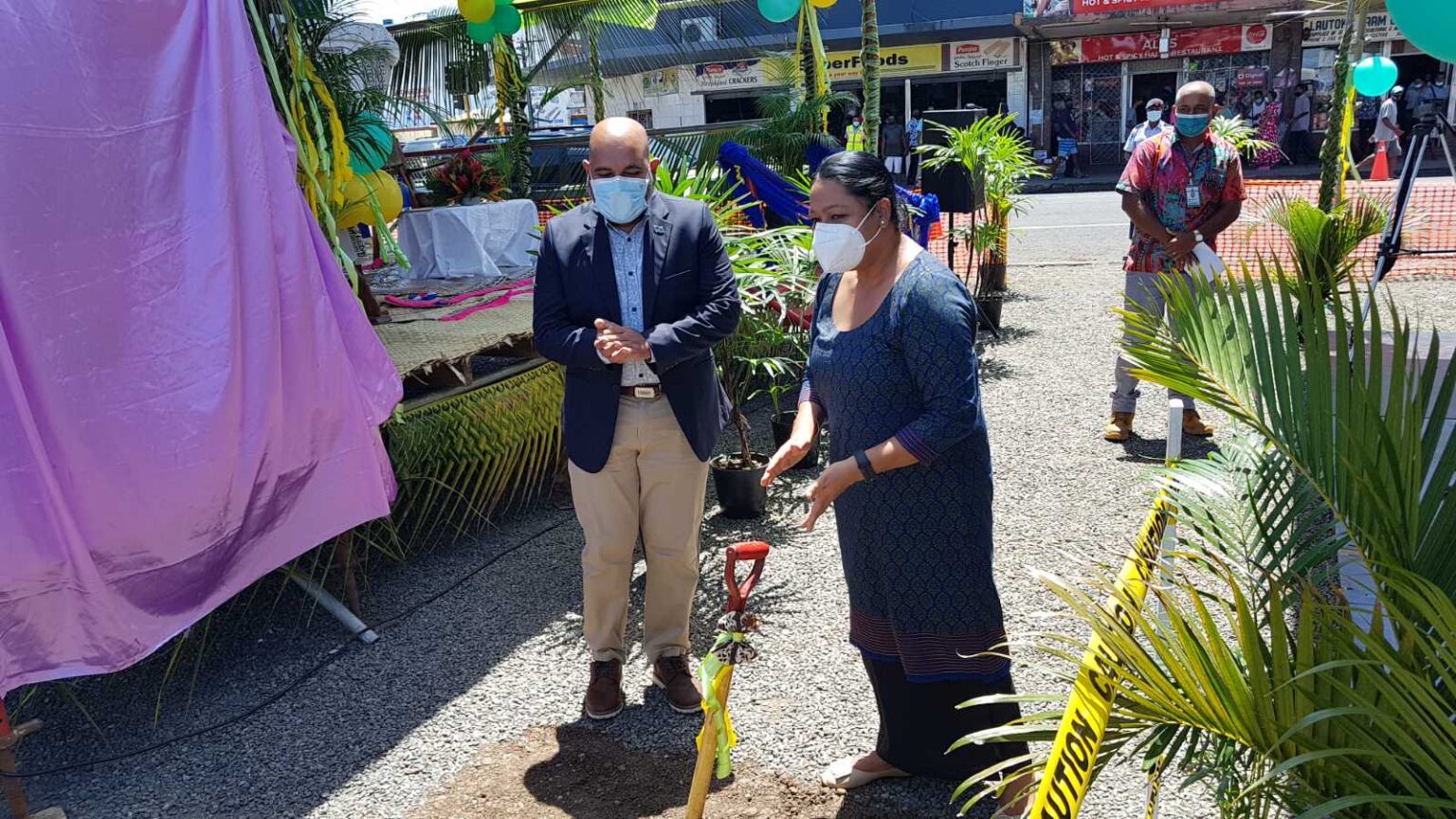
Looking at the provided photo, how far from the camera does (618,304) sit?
3.31 m

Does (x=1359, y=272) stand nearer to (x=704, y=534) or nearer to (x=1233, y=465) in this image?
(x=704, y=534)

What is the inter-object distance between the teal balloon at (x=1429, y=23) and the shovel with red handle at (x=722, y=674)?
2533mm

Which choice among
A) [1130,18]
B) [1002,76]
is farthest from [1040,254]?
[1002,76]

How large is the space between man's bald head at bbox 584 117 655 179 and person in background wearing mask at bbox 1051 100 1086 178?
23.5 metres

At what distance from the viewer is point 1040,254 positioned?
13.3 m

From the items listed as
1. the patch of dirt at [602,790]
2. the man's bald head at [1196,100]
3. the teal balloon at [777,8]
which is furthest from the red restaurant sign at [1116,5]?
the patch of dirt at [602,790]

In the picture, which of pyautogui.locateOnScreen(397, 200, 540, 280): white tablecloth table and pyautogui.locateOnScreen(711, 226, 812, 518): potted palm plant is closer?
pyautogui.locateOnScreen(711, 226, 812, 518): potted palm plant

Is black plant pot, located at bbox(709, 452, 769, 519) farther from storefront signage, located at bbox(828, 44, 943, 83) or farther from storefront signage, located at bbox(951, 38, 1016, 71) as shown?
storefront signage, located at bbox(951, 38, 1016, 71)

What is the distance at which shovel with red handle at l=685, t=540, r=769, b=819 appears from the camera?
Answer: 201 cm

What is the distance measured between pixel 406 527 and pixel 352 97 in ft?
7.51

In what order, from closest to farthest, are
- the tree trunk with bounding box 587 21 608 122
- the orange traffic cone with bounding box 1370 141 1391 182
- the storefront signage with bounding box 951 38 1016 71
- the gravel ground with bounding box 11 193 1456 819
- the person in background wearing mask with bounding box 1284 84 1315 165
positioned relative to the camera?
the gravel ground with bounding box 11 193 1456 819, the tree trunk with bounding box 587 21 608 122, the orange traffic cone with bounding box 1370 141 1391 182, the person in background wearing mask with bounding box 1284 84 1315 165, the storefront signage with bounding box 951 38 1016 71

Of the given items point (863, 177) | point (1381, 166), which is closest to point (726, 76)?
point (1381, 166)

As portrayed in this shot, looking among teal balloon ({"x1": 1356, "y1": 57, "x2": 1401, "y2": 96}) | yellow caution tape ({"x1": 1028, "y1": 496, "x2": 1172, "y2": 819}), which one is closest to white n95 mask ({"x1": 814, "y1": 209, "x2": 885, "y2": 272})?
yellow caution tape ({"x1": 1028, "y1": 496, "x2": 1172, "y2": 819})

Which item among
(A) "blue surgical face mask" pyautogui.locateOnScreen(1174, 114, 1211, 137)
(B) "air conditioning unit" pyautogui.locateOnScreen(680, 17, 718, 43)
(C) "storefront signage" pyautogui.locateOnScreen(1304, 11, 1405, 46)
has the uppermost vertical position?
(C) "storefront signage" pyautogui.locateOnScreen(1304, 11, 1405, 46)
